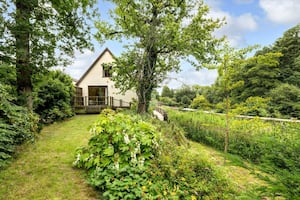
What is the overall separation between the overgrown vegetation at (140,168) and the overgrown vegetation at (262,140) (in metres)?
0.87

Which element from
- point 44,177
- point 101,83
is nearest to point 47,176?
point 44,177

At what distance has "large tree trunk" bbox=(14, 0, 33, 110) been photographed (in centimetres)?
543

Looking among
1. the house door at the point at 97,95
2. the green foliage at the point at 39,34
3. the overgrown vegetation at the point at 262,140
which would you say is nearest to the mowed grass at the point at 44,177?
the green foliage at the point at 39,34

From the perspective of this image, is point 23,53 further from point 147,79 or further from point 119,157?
point 147,79

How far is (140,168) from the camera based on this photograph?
343 centimetres

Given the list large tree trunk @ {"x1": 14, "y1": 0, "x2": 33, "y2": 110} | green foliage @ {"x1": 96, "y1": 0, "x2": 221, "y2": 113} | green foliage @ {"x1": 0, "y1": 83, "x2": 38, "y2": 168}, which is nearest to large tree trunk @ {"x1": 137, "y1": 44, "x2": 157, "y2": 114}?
green foliage @ {"x1": 96, "y1": 0, "x2": 221, "y2": 113}

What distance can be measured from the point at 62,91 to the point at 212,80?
26.6ft

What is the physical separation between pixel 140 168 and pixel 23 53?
4957 millimetres

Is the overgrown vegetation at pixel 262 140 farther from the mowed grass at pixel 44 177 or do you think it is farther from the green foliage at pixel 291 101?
the mowed grass at pixel 44 177

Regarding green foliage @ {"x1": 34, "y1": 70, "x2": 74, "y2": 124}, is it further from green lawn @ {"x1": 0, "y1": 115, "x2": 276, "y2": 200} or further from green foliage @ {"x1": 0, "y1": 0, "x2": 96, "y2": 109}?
green lawn @ {"x1": 0, "y1": 115, "x2": 276, "y2": 200}

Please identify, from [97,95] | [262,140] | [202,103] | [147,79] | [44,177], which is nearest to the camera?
[262,140]

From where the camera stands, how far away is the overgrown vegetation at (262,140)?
1.38 m

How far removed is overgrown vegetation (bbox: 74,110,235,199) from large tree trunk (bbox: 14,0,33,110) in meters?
3.74

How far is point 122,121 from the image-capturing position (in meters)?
4.16
